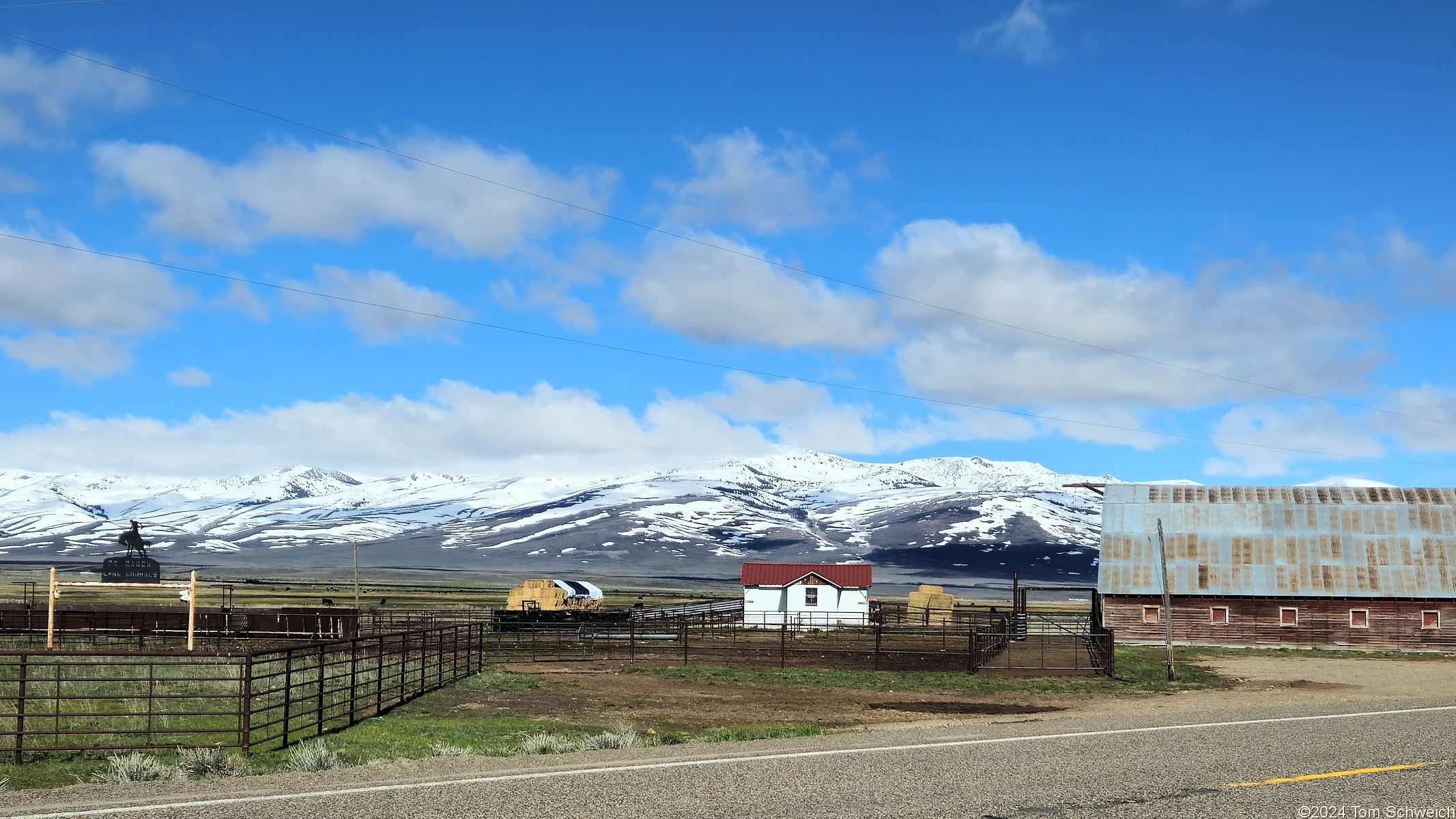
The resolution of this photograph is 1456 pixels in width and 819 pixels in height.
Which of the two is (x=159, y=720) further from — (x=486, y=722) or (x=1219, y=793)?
(x=1219, y=793)

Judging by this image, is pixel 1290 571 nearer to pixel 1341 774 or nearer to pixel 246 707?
pixel 1341 774

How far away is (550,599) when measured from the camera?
68.6m

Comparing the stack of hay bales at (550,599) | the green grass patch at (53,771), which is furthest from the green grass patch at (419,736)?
the stack of hay bales at (550,599)

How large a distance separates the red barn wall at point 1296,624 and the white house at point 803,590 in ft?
59.6

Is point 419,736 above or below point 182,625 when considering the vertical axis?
above

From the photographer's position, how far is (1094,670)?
3559cm

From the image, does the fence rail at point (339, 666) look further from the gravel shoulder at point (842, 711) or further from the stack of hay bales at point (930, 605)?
the stack of hay bales at point (930, 605)

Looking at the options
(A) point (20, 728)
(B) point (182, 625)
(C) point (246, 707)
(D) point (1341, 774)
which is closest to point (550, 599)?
(B) point (182, 625)

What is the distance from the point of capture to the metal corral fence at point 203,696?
1675 centimetres

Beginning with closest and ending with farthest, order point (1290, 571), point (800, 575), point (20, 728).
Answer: point (20, 728) → point (1290, 571) → point (800, 575)

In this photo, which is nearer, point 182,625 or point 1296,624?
point 182,625

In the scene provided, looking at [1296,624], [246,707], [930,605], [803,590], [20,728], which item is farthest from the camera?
[930,605]

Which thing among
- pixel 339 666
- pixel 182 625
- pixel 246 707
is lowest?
pixel 182 625

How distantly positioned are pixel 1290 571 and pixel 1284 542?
216 centimetres
